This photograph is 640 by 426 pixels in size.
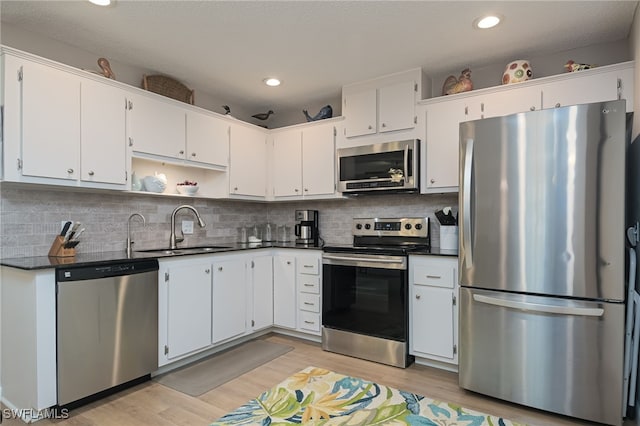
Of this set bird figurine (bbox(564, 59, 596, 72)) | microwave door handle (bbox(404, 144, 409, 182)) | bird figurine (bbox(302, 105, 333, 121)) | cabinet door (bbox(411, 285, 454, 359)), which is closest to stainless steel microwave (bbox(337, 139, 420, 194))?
microwave door handle (bbox(404, 144, 409, 182))

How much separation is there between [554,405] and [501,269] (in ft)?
2.78

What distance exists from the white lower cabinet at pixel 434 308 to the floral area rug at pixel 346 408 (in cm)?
54

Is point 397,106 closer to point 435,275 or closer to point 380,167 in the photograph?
point 380,167

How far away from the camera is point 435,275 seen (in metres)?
2.85

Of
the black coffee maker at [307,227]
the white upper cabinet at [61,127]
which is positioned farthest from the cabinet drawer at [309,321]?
the white upper cabinet at [61,127]

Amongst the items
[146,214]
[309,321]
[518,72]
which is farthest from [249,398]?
[518,72]

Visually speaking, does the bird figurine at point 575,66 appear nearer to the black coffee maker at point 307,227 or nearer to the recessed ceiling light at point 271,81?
the recessed ceiling light at point 271,81

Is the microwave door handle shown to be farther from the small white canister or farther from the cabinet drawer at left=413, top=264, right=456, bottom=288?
the cabinet drawer at left=413, top=264, right=456, bottom=288

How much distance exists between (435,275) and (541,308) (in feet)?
2.64

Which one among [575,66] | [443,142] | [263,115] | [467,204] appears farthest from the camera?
[263,115]

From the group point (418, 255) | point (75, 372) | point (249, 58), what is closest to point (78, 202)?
point (75, 372)

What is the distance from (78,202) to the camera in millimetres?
2771

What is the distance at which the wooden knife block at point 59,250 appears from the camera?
2488mm

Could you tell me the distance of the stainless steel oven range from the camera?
296cm
